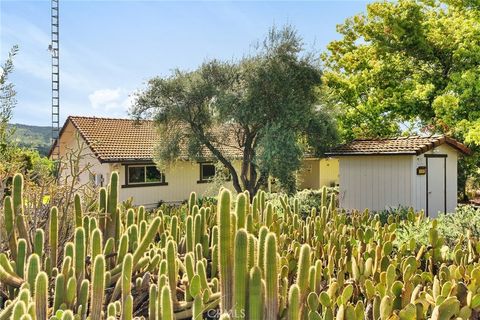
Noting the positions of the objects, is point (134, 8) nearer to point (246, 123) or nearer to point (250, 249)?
point (250, 249)

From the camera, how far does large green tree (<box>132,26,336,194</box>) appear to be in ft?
53.4

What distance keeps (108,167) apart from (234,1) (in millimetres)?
13286

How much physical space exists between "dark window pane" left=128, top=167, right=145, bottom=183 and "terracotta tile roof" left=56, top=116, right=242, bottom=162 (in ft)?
2.21

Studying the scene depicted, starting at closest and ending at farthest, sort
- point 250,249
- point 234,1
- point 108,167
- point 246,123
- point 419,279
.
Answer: point 250,249
point 419,279
point 234,1
point 246,123
point 108,167

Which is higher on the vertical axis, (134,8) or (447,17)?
(447,17)

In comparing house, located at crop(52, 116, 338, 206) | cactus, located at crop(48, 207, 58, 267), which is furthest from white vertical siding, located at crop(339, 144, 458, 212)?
cactus, located at crop(48, 207, 58, 267)

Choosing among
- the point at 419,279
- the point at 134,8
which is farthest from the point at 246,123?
the point at 419,279

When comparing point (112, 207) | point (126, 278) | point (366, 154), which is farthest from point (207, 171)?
point (126, 278)

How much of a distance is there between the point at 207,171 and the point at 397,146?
38.0 feet

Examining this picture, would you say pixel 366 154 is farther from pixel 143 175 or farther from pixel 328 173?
pixel 328 173

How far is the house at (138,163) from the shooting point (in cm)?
1977

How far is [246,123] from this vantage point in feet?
54.9

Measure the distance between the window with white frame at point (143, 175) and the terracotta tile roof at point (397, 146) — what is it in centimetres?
956

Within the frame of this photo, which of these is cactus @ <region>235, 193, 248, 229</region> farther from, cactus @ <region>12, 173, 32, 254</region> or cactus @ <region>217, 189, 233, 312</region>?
cactus @ <region>12, 173, 32, 254</region>
